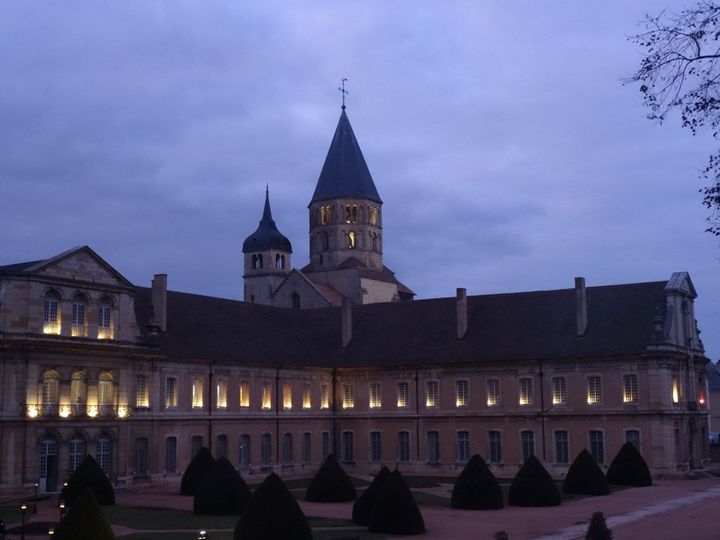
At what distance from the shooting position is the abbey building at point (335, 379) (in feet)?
141

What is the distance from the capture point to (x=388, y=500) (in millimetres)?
30797

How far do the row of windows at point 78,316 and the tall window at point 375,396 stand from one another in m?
18.7

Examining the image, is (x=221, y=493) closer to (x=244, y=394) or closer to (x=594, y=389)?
(x=244, y=394)

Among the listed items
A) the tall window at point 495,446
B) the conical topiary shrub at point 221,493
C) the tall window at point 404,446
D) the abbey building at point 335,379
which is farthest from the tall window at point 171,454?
the tall window at point 495,446

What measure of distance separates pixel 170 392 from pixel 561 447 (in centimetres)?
2101

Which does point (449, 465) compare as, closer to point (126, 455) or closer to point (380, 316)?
point (380, 316)

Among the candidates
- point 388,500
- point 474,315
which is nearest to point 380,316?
point 474,315

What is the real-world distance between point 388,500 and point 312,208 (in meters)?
59.0

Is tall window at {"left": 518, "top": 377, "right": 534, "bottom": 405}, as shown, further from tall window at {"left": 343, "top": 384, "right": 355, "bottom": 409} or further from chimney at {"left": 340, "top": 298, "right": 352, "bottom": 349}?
chimney at {"left": 340, "top": 298, "right": 352, "bottom": 349}

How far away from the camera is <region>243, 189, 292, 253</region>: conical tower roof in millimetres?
98125

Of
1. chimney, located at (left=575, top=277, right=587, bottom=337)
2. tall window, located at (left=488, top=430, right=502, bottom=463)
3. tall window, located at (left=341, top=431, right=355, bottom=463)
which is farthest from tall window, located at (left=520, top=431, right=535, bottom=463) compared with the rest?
tall window, located at (left=341, top=431, right=355, bottom=463)

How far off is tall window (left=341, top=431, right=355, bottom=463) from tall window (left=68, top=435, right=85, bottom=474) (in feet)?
65.3

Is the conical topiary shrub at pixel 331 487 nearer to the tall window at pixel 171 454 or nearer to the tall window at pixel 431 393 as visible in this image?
the tall window at pixel 171 454

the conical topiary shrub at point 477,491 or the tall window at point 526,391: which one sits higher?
the tall window at point 526,391
